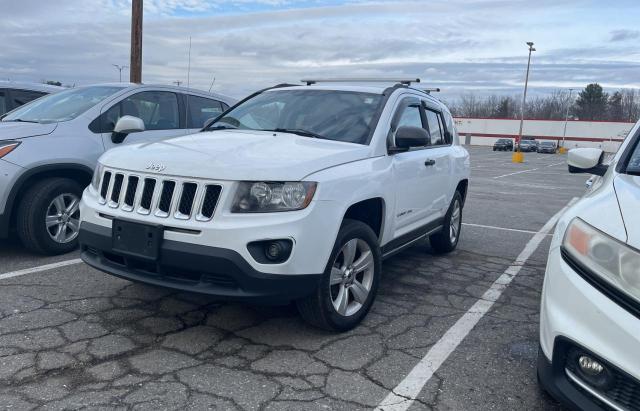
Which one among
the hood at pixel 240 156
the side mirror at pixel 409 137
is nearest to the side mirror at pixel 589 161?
the side mirror at pixel 409 137

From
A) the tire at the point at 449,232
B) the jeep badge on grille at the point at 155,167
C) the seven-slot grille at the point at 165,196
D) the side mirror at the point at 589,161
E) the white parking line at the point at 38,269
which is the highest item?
the side mirror at the point at 589,161

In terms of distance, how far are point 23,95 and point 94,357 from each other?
247 inches

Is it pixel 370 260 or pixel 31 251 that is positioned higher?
pixel 370 260

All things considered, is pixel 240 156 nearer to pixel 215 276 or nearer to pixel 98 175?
pixel 215 276

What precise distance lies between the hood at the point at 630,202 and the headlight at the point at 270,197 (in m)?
1.67

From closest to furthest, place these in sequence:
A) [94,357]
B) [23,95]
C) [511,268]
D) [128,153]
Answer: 1. [94,357]
2. [128,153]
3. [511,268]
4. [23,95]

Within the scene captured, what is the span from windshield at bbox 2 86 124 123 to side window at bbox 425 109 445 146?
332 cm

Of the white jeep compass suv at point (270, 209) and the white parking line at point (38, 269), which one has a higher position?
the white jeep compass suv at point (270, 209)

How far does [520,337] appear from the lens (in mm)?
4031

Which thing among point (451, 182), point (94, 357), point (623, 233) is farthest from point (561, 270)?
point (451, 182)

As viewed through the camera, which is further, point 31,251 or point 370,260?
point 31,251

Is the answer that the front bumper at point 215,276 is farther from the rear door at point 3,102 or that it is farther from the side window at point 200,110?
the rear door at point 3,102

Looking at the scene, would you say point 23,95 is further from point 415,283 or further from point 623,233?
point 623,233

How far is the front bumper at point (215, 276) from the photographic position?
327 cm
